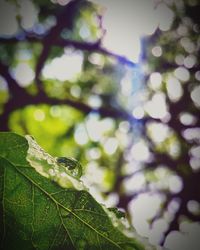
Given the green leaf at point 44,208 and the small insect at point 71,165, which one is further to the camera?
the small insect at point 71,165

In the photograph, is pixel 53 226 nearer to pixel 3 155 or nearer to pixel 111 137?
pixel 3 155

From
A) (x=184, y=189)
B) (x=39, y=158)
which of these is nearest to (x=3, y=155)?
(x=39, y=158)

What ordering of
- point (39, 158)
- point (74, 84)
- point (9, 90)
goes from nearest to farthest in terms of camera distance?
point (39, 158), point (9, 90), point (74, 84)

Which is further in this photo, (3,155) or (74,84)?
(74,84)

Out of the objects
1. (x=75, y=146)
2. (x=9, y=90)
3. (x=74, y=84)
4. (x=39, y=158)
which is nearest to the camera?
(x=39, y=158)

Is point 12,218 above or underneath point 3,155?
underneath

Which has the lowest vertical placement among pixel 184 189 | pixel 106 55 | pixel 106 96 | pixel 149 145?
pixel 184 189

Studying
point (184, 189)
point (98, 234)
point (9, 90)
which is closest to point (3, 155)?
point (98, 234)

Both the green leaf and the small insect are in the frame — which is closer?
the green leaf
